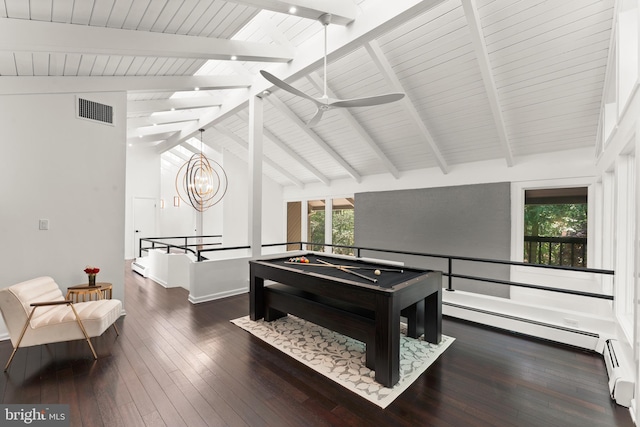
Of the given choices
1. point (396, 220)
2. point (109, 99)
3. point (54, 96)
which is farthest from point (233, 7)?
point (396, 220)

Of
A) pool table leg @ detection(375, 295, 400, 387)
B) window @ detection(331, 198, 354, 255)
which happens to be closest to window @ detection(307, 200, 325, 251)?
window @ detection(331, 198, 354, 255)

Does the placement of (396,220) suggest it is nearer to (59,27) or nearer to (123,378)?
(123,378)

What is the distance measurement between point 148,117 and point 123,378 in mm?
5393

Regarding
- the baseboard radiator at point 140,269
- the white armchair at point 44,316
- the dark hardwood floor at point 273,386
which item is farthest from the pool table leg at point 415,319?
the baseboard radiator at point 140,269

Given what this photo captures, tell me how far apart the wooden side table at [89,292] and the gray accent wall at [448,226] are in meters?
5.30

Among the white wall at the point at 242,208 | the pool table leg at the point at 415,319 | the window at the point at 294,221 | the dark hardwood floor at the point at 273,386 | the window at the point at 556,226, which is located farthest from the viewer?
the window at the point at 294,221

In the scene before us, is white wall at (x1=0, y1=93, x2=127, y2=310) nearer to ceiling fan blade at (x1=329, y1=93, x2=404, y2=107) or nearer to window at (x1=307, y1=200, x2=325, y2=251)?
ceiling fan blade at (x1=329, y1=93, x2=404, y2=107)

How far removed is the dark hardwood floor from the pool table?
303 mm

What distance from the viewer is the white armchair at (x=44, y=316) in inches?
98.7

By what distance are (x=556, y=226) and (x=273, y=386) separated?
5222mm

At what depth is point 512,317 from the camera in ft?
10.9

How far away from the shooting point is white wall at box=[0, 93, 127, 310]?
3184mm

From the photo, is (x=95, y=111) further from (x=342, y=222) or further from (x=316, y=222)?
(x=316, y=222)

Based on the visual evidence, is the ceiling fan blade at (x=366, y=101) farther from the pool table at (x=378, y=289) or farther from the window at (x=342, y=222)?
the window at (x=342, y=222)
